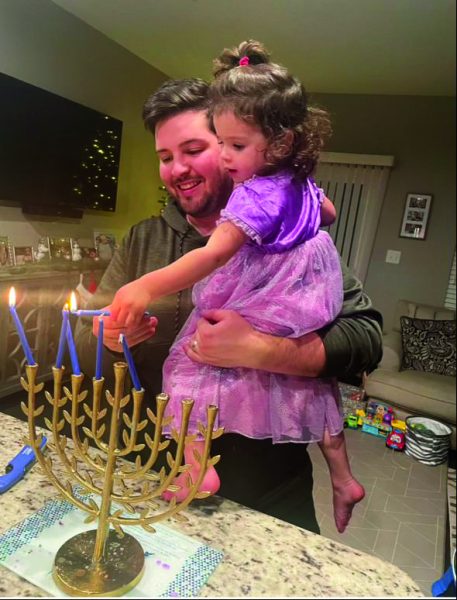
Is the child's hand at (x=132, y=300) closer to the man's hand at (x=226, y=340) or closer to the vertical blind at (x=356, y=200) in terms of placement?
the man's hand at (x=226, y=340)

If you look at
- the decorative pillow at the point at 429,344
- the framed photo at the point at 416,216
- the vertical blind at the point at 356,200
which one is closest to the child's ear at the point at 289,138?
the vertical blind at the point at 356,200

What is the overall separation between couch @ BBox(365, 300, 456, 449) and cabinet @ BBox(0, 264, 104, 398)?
507 mm

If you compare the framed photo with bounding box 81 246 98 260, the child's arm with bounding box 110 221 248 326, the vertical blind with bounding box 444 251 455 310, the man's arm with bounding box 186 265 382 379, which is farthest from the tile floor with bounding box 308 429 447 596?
the framed photo with bounding box 81 246 98 260

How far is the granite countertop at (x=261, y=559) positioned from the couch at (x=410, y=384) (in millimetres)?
233

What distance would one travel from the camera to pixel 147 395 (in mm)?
654

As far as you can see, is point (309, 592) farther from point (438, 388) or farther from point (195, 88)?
point (195, 88)

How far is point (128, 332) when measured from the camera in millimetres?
552

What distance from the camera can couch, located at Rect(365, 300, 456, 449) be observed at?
0.63 meters

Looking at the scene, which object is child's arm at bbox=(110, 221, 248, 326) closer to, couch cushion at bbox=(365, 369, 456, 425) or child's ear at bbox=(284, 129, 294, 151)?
child's ear at bbox=(284, 129, 294, 151)

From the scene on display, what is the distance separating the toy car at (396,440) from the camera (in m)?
0.68

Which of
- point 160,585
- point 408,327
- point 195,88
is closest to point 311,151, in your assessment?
point 195,88

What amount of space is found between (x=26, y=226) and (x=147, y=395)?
33 centimetres

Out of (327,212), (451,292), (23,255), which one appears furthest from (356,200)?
(23,255)

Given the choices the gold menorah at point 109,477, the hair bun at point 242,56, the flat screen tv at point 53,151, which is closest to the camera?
the gold menorah at point 109,477
